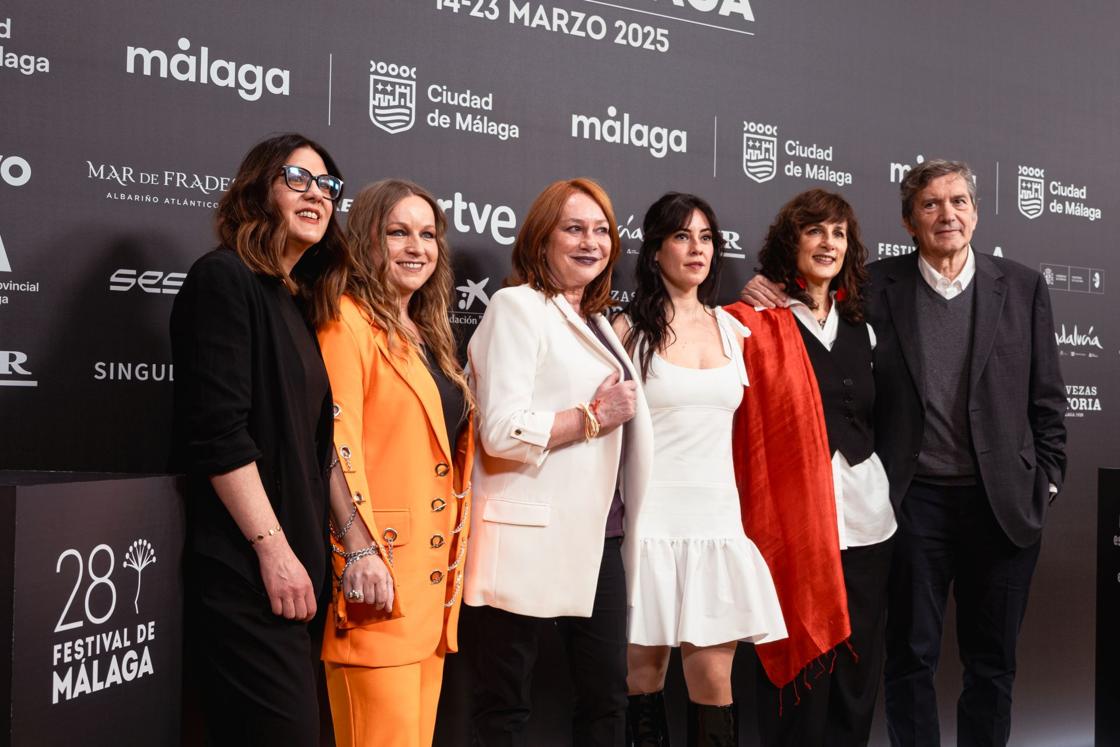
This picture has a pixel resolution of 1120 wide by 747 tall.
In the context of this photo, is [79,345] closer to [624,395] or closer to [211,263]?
[211,263]

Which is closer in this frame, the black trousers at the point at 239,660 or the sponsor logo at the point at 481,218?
the black trousers at the point at 239,660

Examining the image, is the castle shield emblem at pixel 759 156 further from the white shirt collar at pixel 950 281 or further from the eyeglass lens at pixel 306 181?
the eyeglass lens at pixel 306 181

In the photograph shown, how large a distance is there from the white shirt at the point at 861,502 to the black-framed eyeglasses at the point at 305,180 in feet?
5.41

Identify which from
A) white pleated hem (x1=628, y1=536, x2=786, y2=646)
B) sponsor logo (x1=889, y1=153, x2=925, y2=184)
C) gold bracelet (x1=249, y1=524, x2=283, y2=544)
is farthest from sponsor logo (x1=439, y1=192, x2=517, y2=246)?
sponsor logo (x1=889, y1=153, x2=925, y2=184)

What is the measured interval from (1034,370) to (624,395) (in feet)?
5.26

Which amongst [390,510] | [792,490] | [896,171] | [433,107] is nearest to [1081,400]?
[896,171]

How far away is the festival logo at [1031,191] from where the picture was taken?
4605mm

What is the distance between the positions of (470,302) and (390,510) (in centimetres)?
111

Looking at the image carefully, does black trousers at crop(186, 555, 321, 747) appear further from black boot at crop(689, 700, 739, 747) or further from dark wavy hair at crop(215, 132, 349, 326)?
black boot at crop(689, 700, 739, 747)

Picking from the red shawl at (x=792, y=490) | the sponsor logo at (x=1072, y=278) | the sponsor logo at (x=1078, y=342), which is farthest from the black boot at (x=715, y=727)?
the sponsor logo at (x=1072, y=278)

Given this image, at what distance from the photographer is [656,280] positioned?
123 inches

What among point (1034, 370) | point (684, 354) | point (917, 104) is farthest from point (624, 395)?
point (917, 104)

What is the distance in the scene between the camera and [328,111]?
3076mm

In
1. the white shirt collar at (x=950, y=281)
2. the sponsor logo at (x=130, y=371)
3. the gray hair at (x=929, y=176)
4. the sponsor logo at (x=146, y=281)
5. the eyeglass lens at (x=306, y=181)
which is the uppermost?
the gray hair at (x=929, y=176)
